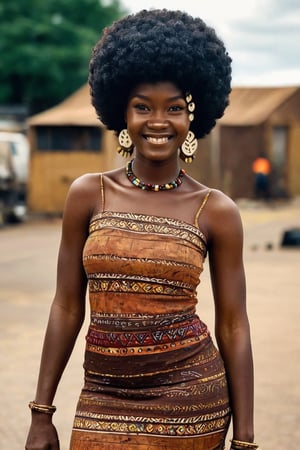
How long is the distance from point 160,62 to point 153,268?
504 mm

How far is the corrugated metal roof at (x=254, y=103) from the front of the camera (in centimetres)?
2994

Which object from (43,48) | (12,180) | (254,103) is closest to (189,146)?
(12,180)

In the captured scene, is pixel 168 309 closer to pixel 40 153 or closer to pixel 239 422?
pixel 239 422

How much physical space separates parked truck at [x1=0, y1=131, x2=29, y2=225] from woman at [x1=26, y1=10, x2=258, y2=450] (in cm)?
1837

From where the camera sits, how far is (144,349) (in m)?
2.41

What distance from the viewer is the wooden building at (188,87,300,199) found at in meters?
29.4

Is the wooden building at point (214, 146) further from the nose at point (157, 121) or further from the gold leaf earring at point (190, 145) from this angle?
the nose at point (157, 121)

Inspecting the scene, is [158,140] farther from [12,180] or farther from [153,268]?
[12,180]

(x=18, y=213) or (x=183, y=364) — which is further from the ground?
(x=183, y=364)

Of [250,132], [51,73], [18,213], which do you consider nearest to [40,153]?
[18,213]

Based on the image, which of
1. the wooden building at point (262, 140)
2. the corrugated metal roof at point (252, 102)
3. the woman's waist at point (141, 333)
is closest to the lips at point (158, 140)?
the woman's waist at point (141, 333)

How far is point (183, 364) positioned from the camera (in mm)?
2428

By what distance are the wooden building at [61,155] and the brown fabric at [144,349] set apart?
19717 millimetres

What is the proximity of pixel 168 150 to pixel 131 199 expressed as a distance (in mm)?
155
